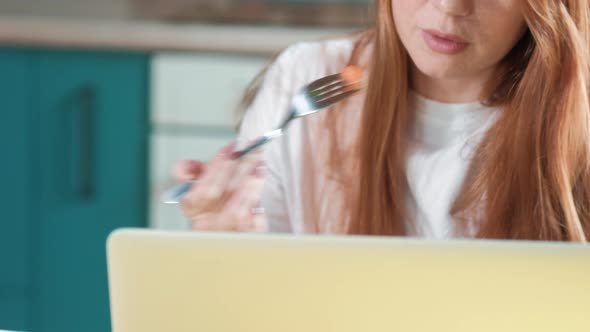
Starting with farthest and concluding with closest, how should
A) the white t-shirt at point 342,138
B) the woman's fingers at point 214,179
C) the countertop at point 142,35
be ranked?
the countertop at point 142,35 < the white t-shirt at point 342,138 < the woman's fingers at point 214,179

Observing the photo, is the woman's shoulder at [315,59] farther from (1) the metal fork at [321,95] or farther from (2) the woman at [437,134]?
(1) the metal fork at [321,95]

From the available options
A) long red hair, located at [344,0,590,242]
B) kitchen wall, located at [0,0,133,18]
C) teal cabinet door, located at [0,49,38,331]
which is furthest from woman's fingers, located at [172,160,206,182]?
kitchen wall, located at [0,0,133,18]

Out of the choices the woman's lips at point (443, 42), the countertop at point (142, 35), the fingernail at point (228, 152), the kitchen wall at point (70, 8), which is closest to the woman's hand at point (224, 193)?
the fingernail at point (228, 152)

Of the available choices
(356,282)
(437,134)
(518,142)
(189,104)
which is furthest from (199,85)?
(356,282)

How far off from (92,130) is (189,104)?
28 cm

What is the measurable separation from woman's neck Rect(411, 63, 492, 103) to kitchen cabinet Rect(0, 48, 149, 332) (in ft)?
4.58

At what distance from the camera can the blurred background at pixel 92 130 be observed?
7.89ft

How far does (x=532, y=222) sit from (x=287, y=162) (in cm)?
35

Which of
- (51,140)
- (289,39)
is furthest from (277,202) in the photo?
(51,140)

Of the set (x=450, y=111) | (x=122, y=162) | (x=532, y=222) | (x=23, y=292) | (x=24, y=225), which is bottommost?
(x=23, y=292)

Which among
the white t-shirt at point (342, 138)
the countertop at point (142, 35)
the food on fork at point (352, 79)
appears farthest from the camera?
the countertop at point (142, 35)

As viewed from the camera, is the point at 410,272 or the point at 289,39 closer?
the point at 410,272

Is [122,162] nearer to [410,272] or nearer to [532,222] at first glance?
[532,222]

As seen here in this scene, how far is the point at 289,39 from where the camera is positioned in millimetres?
2412
